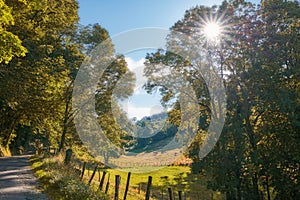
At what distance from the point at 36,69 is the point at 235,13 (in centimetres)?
1432

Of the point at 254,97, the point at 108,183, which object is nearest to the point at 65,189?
the point at 108,183

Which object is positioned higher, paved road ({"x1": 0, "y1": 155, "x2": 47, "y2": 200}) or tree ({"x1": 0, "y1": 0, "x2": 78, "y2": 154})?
tree ({"x1": 0, "y1": 0, "x2": 78, "y2": 154})

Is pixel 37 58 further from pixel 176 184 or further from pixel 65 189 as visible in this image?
pixel 176 184

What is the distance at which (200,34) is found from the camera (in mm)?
20250

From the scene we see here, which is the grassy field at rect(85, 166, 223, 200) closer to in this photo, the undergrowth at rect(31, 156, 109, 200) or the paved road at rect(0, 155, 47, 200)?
the paved road at rect(0, 155, 47, 200)

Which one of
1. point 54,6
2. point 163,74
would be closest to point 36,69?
point 54,6

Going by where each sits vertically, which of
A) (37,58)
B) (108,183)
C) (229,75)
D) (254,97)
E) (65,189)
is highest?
(37,58)

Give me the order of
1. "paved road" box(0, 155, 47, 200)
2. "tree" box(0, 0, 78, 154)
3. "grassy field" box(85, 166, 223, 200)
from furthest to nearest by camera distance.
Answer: "grassy field" box(85, 166, 223, 200) < "tree" box(0, 0, 78, 154) < "paved road" box(0, 155, 47, 200)

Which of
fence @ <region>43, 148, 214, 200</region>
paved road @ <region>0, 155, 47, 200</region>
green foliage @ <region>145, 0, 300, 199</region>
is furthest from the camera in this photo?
green foliage @ <region>145, 0, 300, 199</region>

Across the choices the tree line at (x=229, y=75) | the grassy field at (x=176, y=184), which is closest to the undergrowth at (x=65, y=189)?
the tree line at (x=229, y=75)

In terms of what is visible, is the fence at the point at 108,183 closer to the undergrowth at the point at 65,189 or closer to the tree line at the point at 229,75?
the undergrowth at the point at 65,189

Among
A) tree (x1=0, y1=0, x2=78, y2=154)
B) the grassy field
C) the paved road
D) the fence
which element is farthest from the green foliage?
the grassy field

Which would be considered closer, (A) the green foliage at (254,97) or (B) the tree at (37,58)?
(A) the green foliage at (254,97)

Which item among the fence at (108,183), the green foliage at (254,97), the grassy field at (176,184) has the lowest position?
the grassy field at (176,184)
